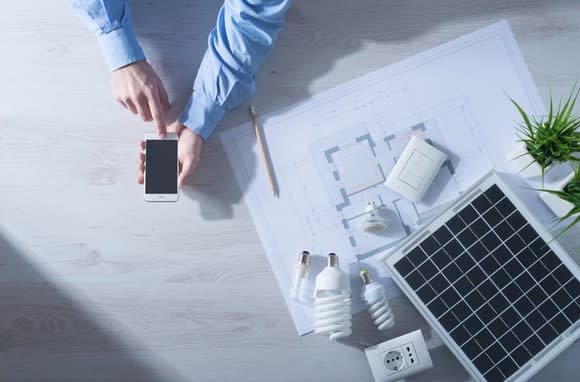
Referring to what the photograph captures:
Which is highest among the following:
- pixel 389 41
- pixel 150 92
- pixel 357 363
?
pixel 389 41

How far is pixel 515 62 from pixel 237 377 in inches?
32.3

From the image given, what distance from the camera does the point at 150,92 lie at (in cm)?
98

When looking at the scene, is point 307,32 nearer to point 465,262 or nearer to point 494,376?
point 465,262

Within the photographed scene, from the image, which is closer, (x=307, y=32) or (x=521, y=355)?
(x=521, y=355)

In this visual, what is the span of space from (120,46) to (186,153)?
23 cm

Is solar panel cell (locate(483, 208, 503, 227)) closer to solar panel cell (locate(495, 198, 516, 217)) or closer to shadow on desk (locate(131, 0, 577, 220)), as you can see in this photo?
solar panel cell (locate(495, 198, 516, 217))

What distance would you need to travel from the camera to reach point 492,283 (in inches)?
37.0

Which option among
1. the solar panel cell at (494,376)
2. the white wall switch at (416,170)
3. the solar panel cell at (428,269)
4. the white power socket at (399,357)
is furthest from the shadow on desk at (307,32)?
the solar panel cell at (494,376)

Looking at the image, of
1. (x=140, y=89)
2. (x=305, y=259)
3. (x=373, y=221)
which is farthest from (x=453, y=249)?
(x=140, y=89)

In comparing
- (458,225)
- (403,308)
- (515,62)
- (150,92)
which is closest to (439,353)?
(403,308)

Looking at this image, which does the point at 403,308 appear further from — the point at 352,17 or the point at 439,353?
the point at 352,17

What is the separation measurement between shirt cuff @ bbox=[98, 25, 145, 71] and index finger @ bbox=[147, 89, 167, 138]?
75 millimetres

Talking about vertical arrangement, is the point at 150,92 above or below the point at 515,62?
below

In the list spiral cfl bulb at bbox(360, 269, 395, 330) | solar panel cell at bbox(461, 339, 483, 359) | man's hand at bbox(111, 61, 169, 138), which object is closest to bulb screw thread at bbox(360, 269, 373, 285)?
spiral cfl bulb at bbox(360, 269, 395, 330)
